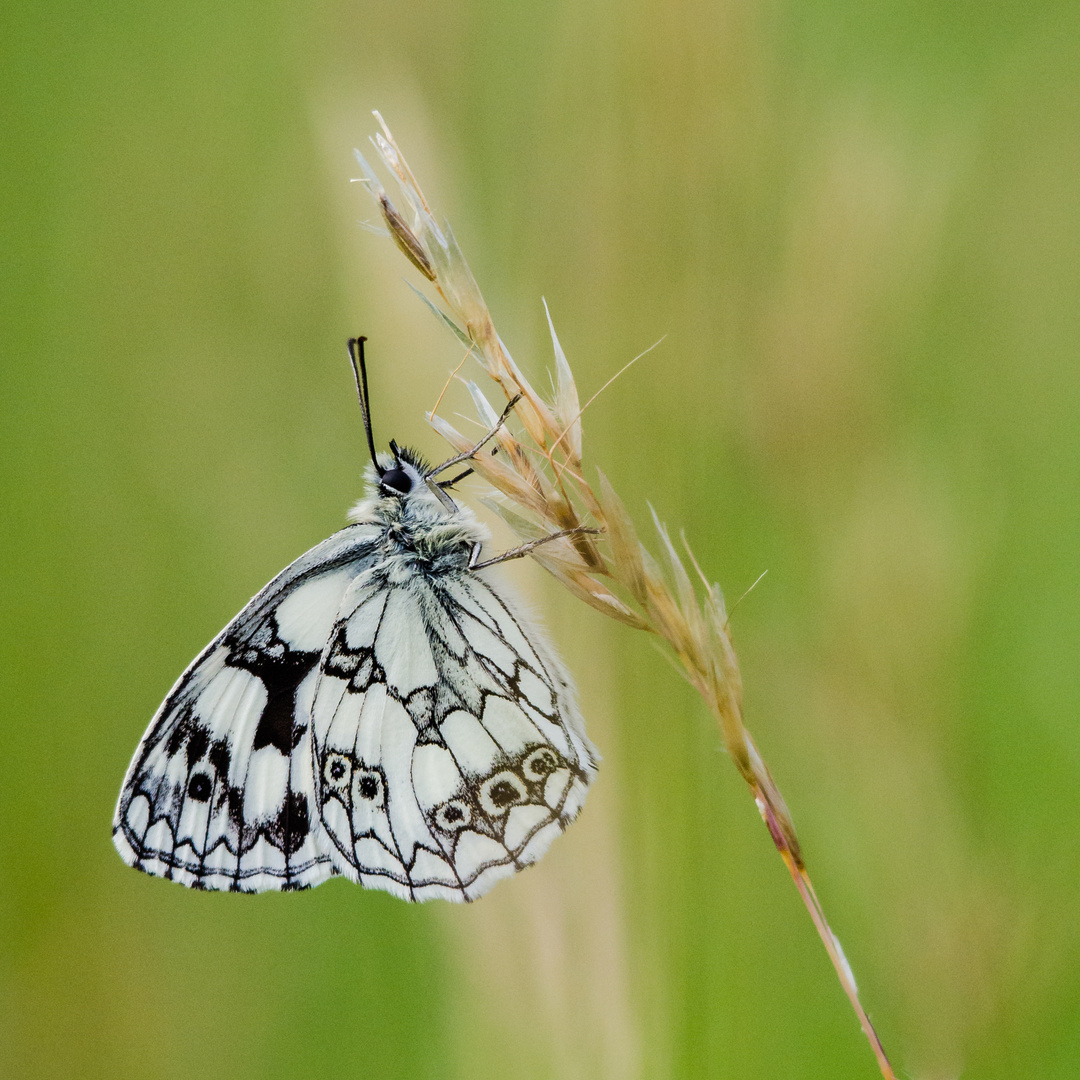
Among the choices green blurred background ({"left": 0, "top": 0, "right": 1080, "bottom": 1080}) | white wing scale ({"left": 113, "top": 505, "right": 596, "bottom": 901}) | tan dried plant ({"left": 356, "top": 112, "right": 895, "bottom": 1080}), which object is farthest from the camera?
white wing scale ({"left": 113, "top": 505, "right": 596, "bottom": 901})

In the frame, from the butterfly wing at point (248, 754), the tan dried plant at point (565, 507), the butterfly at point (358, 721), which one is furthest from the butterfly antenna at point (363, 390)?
the tan dried plant at point (565, 507)

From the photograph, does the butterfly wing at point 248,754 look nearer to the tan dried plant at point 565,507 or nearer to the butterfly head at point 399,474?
the butterfly head at point 399,474

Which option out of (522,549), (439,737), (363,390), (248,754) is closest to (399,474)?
(363,390)

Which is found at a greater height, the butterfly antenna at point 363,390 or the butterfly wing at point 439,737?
the butterfly antenna at point 363,390

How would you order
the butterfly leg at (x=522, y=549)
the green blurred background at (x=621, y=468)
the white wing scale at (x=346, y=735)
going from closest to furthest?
the butterfly leg at (x=522, y=549) → the green blurred background at (x=621, y=468) → the white wing scale at (x=346, y=735)

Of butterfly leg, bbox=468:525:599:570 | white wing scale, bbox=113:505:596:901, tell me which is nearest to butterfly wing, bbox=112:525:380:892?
A: white wing scale, bbox=113:505:596:901

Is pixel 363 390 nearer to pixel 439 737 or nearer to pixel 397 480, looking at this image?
pixel 397 480

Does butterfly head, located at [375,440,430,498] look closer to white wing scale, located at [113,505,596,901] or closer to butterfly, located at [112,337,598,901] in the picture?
butterfly, located at [112,337,598,901]
